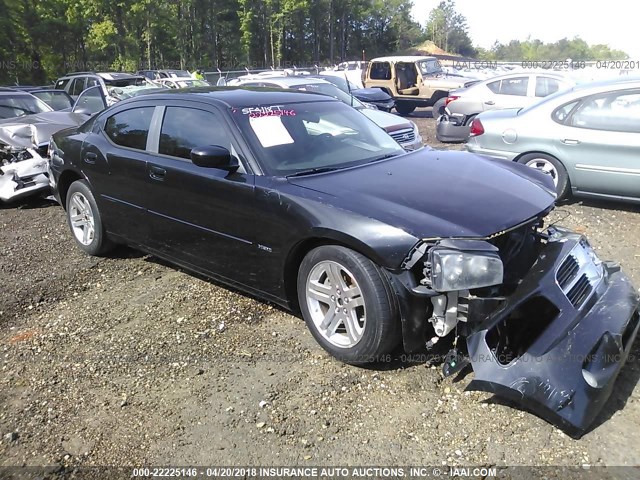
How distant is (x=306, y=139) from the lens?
3.98 m

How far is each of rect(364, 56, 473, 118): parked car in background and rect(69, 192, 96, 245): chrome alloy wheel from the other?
577 inches

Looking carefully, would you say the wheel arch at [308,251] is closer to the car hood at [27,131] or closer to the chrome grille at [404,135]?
the chrome grille at [404,135]

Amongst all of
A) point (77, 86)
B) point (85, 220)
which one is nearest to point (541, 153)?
point (85, 220)

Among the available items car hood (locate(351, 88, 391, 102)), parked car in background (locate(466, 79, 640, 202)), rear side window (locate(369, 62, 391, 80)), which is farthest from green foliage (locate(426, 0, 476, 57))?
parked car in background (locate(466, 79, 640, 202))

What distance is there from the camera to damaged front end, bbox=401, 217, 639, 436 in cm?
257

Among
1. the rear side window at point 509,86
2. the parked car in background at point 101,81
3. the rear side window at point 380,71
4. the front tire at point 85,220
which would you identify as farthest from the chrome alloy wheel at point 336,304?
the rear side window at point 380,71

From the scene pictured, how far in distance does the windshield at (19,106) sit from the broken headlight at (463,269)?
8.89 m

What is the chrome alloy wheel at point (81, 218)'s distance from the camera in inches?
209

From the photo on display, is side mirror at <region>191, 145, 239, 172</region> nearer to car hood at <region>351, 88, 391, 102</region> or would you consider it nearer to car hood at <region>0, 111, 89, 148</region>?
car hood at <region>0, 111, 89, 148</region>

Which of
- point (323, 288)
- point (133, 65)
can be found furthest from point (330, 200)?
point (133, 65)

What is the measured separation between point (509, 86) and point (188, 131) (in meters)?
9.73

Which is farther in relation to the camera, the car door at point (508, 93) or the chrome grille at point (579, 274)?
the car door at point (508, 93)

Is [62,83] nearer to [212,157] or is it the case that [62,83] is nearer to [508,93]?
[508,93]

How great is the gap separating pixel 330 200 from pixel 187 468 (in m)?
1.65
